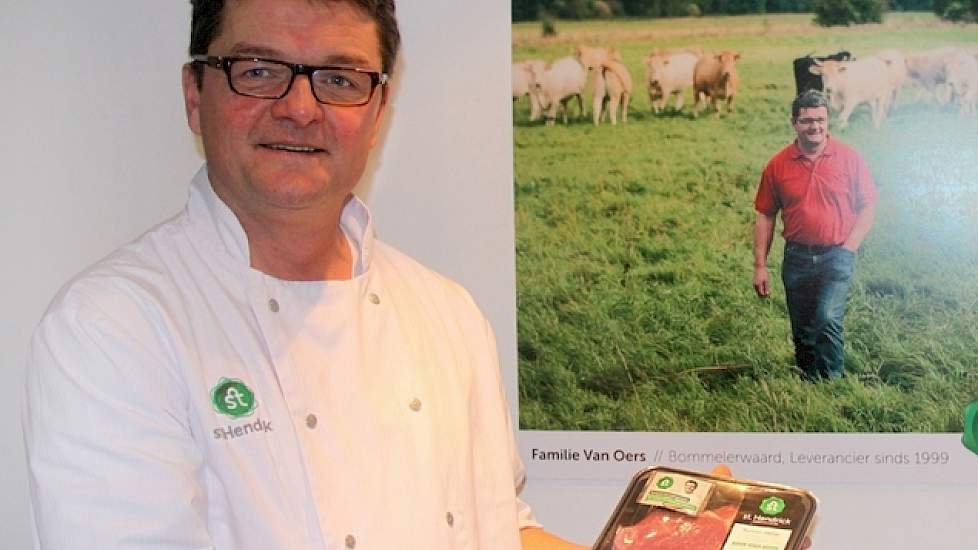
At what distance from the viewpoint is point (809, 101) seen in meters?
1.87

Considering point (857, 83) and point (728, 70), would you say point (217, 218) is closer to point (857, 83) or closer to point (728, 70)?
point (728, 70)

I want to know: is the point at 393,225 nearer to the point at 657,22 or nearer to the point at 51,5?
the point at 657,22

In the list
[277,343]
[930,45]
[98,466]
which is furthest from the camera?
[930,45]

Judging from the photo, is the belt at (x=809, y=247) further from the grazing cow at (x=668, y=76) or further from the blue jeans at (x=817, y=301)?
the grazing cow at (x=668, y=76)

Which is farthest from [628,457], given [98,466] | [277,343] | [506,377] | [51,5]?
[51,5]

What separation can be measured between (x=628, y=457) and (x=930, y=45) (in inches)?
34.6

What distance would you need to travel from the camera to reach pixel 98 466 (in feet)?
3.59

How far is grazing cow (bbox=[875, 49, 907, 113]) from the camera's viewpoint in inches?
72.8

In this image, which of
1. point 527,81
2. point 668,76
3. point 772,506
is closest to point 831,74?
point 668,76

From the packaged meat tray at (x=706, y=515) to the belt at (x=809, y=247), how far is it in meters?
0.62

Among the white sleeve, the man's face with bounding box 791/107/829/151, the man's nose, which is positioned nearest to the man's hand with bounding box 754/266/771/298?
the man's face with bounding box 791/107/829/151

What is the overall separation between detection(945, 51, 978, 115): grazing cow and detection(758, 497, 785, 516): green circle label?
873 mm

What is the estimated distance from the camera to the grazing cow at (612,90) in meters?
1.93

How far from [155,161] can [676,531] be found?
121 cm
